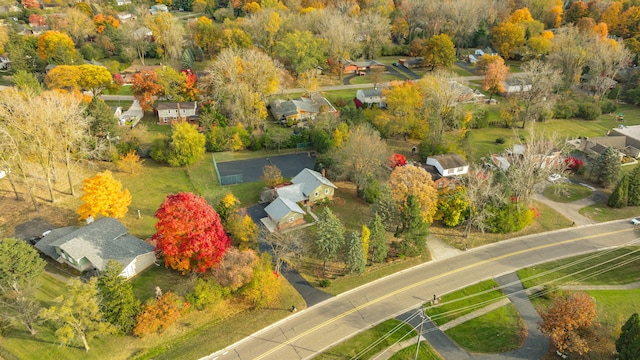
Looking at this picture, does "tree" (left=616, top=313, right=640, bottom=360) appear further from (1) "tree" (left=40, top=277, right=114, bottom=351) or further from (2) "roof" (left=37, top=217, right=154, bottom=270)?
(2) "roof" (left=37, top=217, right=154, bottom=270)

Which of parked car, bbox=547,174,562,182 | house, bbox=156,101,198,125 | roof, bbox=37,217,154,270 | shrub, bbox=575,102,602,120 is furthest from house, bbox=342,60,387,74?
roof, bbox=37,217,154,270

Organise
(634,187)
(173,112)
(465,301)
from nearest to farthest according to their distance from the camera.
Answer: (465,301)
(634,187)
(173,112)

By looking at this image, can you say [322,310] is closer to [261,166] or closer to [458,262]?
[458,262]

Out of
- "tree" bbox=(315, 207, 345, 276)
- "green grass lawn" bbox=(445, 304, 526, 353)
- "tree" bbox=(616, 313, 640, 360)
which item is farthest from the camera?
"tree" bbox=(315, 207, 345, 276)

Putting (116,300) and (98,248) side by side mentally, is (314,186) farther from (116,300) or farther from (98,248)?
(116,300)

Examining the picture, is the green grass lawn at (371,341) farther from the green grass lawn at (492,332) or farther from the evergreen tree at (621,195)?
the evergreen tree at (621,195)

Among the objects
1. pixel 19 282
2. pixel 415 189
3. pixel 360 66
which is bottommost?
pixel 19 282

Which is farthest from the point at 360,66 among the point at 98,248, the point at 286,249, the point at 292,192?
the point at 98,248
